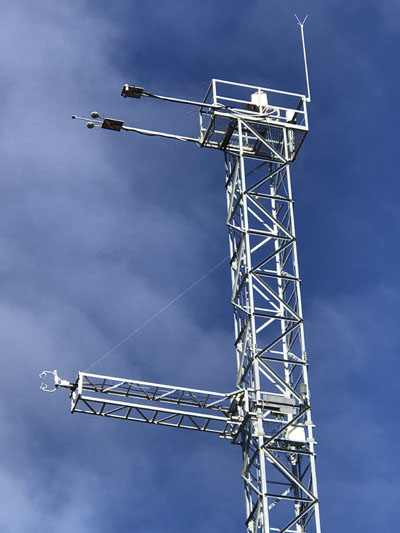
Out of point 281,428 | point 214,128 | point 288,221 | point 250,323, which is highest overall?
point 214,128

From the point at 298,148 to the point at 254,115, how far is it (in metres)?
3.07

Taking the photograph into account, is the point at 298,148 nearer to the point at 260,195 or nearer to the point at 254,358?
the point at 260,195

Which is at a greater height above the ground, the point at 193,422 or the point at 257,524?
the point at 193,422

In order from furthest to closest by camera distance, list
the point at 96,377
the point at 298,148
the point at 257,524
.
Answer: the point at 298,148 < the point at 96,377 < the point at 257,524

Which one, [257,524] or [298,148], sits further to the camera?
[298,148]

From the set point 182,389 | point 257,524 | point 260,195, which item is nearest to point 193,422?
point 182,389

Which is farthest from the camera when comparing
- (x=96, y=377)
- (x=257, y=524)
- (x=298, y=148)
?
(x=298, y=148)

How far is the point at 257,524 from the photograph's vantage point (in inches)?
2913

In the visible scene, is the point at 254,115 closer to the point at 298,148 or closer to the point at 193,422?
the point at 298,148

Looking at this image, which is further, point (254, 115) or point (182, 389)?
point (254, 115)

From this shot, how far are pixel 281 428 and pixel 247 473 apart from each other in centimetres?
281

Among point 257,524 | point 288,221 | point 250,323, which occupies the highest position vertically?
point 288,221

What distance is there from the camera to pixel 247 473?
2995 inches

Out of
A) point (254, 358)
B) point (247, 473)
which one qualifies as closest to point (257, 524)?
point (247, 473)
